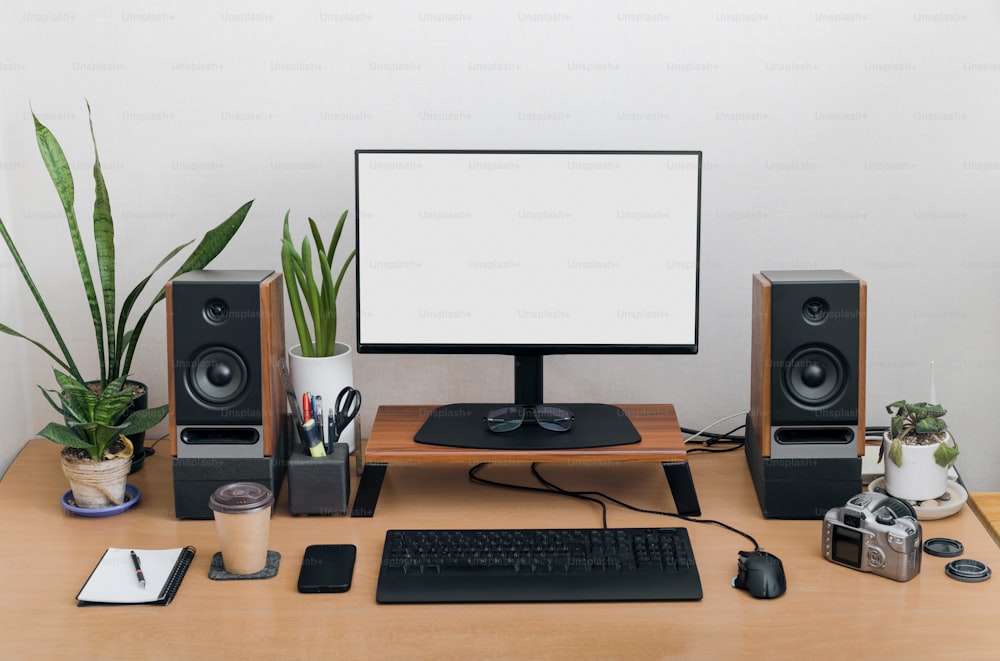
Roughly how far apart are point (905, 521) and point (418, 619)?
0.67 metres

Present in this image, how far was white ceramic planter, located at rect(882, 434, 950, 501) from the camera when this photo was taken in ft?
4.98

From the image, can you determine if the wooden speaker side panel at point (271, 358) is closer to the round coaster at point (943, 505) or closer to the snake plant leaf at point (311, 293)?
the snake plant leaf at point (311, 293)

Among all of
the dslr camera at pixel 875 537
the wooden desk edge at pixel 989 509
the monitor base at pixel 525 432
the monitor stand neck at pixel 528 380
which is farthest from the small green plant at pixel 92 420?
the wooden desk edge at pixel 989 509

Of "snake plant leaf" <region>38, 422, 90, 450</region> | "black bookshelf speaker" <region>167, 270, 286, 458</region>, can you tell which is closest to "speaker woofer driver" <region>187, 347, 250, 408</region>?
"black bookshelf speaker" <region>167, 270, 286, 458</region>

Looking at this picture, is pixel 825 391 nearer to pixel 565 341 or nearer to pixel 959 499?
pixel 959 499

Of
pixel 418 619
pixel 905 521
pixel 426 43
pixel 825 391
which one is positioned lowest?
pixel 418 619

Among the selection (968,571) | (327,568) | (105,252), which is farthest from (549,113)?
(968,571)

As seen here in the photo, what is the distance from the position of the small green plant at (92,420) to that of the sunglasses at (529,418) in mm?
536

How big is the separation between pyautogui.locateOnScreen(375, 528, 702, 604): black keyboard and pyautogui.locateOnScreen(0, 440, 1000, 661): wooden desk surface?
21 millimetres

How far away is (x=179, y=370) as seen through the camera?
1521mm

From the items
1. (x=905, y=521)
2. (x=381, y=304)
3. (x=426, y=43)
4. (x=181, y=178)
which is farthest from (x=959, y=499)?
(x=181, y=178)

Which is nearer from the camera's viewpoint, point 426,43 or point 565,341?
point 565,341

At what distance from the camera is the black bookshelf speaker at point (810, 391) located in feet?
4.97

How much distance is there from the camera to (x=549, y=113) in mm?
1834
